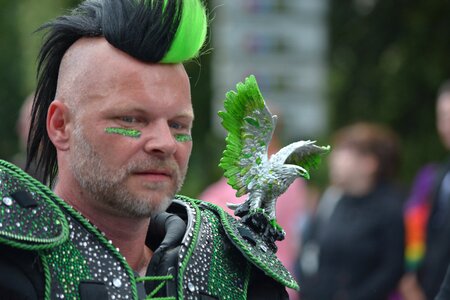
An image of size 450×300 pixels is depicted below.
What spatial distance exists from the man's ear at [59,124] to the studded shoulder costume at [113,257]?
Result: 142 millimetres

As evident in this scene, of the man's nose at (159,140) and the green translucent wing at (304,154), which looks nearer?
the man's nose at (159,140)

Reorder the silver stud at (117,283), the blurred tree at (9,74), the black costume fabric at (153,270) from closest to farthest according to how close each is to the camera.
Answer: the black costume fabric at (153,270)
the silver stud at (117,283)
the blurred tree at (9,74)

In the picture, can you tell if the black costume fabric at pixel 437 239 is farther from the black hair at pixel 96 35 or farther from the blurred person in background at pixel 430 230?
the black hair at pixel 96 35

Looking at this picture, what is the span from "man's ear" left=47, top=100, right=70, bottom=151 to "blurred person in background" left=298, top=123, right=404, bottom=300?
4145 mm

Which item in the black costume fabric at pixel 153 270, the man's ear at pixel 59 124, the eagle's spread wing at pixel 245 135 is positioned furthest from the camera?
the eagle's spread wing at pixel 245 135

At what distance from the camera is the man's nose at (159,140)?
3.34 meters

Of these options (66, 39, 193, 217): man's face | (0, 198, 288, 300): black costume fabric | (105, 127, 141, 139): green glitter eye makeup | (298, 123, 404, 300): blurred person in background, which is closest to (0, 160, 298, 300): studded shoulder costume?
(0, 198, 288, 300): black costume fabric

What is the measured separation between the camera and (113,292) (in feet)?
10.7

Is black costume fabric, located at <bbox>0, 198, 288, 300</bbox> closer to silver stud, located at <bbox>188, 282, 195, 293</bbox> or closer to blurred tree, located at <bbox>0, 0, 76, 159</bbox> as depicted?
silver stud, located at <bbox>188, 282, 195, 293</bbox>

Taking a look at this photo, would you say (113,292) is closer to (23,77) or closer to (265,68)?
(265,68)

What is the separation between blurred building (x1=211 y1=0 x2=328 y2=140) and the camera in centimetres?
1171

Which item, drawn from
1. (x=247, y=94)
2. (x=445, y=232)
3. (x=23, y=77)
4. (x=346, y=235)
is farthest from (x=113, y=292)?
(x=23, y=77)

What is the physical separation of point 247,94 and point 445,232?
3.08 metres

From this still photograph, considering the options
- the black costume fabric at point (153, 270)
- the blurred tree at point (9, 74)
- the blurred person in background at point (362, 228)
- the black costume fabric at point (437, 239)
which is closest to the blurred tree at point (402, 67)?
the blurred person in background at point (362, 228)
